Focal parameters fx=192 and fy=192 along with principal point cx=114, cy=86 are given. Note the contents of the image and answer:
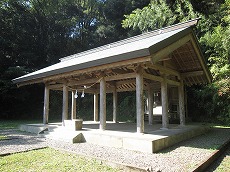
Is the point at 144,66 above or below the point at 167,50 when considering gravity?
below

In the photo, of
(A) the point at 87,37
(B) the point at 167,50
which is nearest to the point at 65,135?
(B) the point at 167,50

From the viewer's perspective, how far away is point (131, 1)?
65.9ft

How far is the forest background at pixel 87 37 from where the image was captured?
41.9ft

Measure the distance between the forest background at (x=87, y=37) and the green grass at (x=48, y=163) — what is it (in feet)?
32.2

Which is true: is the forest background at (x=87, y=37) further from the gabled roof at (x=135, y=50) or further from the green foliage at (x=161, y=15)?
the gabled roof at (x=135, y=50)

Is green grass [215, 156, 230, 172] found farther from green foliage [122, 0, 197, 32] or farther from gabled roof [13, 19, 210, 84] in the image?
green foliage [122, 0, 197, 32]

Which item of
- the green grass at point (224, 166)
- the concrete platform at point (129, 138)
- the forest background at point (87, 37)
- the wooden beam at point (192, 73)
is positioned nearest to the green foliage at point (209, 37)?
the forest background at point (87, 37)

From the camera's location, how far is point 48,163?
13.6 ft

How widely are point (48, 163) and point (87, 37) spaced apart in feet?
62.9

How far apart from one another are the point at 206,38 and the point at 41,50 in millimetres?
15380

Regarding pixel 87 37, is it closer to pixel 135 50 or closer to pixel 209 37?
pixel 209 37

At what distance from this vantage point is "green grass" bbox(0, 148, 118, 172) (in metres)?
3.80

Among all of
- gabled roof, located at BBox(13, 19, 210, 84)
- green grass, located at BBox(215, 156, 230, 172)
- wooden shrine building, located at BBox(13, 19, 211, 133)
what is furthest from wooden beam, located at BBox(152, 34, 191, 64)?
green grass, located at BBox(215, 156, 230, 172)

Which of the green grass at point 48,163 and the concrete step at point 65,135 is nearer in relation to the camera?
the green grass at point 48,163
